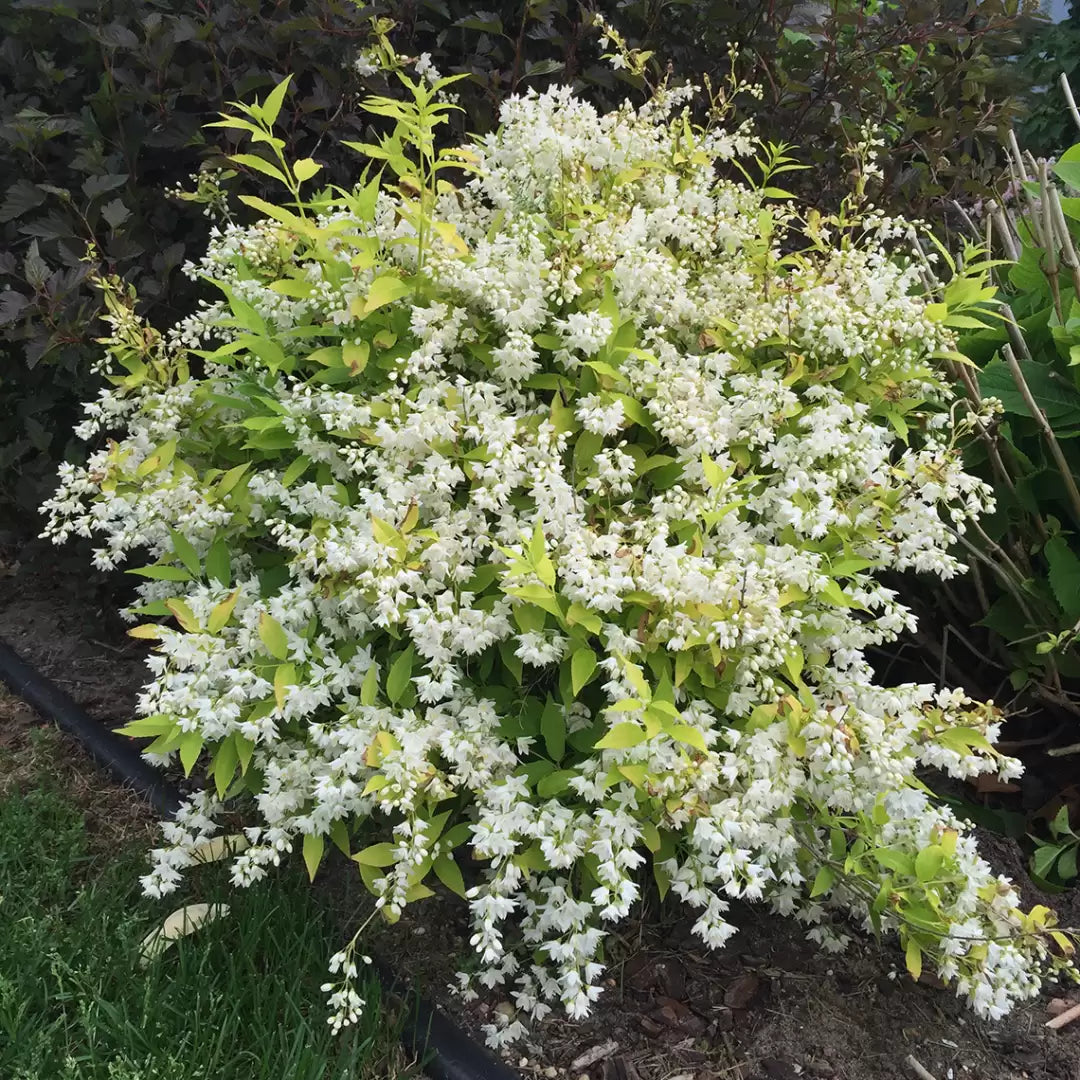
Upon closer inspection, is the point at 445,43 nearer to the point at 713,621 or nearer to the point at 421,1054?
the point at 713,621

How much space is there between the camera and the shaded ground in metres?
1.93

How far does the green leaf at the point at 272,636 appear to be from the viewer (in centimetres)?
173

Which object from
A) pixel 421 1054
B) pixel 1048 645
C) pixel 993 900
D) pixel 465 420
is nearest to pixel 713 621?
pixel 465 420

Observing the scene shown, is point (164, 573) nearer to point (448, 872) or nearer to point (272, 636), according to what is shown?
point (272, 636)

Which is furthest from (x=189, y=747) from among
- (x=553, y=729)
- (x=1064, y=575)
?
(x=1064, y=575)

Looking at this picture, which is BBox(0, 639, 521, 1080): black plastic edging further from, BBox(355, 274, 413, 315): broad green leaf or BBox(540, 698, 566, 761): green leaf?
BBox(355, 274, 413, 315): broad green leaf

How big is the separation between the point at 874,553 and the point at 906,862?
1.84ft

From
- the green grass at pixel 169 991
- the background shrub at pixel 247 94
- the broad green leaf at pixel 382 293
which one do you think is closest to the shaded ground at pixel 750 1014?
the green grass at pixel 169 991

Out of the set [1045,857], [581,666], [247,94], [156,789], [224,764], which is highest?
[247,94]

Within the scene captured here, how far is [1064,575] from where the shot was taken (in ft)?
7.32

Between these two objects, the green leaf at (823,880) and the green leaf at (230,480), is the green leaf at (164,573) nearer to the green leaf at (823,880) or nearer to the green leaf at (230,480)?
the green leaf at (230,480)

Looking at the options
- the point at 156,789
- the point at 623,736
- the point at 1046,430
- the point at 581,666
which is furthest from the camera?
the point at 156,789

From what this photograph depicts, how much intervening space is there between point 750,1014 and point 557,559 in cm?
107

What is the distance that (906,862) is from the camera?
1.73 m
